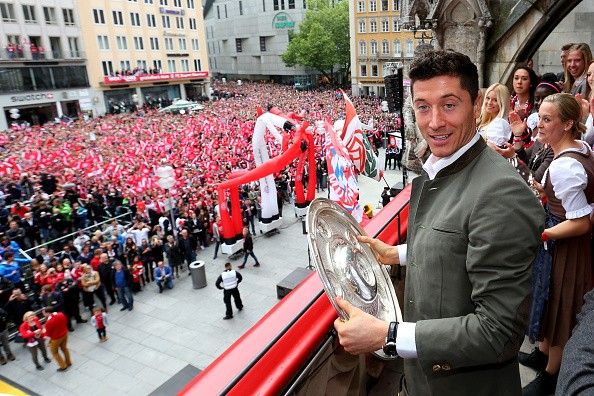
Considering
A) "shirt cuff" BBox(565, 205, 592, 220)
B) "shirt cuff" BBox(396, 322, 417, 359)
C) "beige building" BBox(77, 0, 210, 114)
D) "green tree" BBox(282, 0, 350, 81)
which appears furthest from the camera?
"green tree" BBox(282, 0, 350, 81)

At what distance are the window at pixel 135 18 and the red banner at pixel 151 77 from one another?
20.2 ft

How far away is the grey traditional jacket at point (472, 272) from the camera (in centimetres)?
149

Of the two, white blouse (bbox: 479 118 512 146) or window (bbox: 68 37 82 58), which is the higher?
window (bbox: 68 37 82 58)

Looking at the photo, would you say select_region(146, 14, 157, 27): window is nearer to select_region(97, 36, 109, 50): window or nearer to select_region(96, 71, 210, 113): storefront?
select_region(96, 71, 210, 113): storefront

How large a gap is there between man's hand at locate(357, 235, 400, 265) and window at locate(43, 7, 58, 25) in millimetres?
53820

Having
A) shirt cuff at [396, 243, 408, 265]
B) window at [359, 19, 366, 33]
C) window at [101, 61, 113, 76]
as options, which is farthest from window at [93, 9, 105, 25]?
shirt cuff at [396, 243, 408, 265]

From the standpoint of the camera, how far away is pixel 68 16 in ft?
156

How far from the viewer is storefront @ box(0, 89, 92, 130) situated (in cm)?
4300

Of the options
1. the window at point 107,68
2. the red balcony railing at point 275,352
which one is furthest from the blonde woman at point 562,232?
the window at point 107,68

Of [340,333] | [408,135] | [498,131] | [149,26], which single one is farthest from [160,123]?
[340,333]

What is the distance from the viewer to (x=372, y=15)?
53812 millimetres

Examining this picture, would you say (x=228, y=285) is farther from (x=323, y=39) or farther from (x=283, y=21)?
(x=283, y=21)

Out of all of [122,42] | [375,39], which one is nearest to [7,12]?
[122,42]

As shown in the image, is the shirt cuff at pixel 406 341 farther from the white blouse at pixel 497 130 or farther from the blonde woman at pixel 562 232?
the white blouse at pixel 497 130
